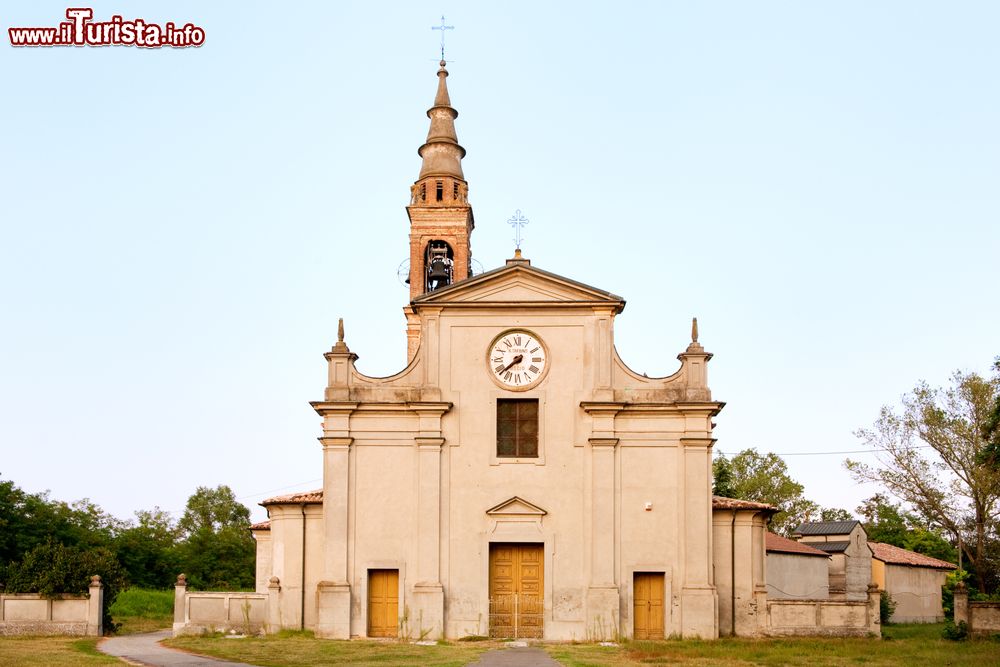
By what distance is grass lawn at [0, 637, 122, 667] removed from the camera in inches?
834

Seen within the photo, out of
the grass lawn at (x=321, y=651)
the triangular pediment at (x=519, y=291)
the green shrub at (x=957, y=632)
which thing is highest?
the triangular pediment at (x=519, y=291)

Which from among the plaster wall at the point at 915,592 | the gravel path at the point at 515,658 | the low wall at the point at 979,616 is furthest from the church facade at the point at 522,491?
the plaster wall at the point at 915,592

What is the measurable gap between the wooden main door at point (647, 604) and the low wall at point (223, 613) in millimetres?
9627

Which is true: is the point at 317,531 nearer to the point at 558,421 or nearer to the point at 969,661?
the point at 558,421

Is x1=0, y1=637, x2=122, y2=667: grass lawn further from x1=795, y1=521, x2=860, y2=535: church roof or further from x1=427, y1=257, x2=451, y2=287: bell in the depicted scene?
x1=795, y1=521, x2=860, y2=535: church roof

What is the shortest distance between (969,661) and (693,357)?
975 centimetres

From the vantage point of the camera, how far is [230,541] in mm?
66312

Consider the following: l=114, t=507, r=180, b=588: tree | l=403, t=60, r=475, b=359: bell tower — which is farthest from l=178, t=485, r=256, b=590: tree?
l=403, t=60, r=475, b=359: bell tower

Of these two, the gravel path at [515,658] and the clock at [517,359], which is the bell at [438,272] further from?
the gravel path at [515,658]

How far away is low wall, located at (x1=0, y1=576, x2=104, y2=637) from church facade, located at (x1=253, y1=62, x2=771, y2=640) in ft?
15.3

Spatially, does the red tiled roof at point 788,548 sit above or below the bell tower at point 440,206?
below

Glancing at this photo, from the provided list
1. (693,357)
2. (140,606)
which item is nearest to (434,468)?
(693,357)

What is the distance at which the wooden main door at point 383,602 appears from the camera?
2844cm

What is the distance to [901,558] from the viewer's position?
5050cm
